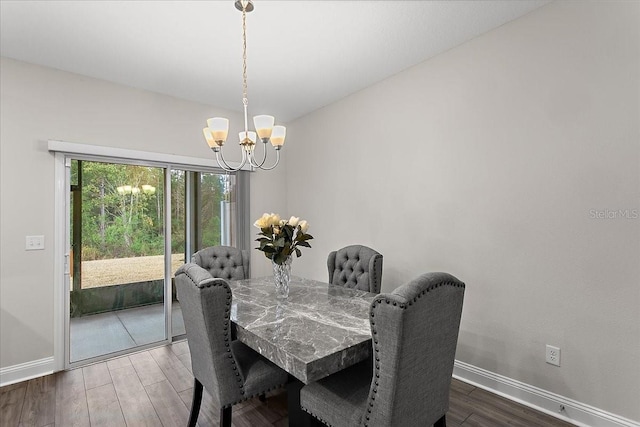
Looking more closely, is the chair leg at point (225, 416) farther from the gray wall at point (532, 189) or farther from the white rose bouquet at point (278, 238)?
the gray wall at point (532, 189)

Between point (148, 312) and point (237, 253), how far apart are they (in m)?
1.33

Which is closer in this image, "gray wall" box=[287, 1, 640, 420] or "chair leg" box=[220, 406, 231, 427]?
"chair leg" box=[220, 406, 231, 427]

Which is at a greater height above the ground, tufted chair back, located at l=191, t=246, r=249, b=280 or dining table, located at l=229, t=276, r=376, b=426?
tufted chair back, located at l=191, t=246, r=249, b=280

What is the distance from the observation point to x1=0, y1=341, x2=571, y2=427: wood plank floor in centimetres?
208

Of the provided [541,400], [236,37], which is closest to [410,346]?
[541,400]

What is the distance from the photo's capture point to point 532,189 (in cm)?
223

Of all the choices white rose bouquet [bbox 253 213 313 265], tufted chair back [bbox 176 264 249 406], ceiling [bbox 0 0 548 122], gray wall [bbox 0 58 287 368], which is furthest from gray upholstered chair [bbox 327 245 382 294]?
gray wall [bbox 0 58 287 368]

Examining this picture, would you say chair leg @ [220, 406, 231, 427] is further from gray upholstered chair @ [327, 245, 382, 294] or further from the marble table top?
gray upholstered chair @ [327, 245, 382, 294]

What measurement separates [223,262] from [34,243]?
1629mm

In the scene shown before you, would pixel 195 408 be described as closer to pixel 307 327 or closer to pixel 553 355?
pixel 307 327

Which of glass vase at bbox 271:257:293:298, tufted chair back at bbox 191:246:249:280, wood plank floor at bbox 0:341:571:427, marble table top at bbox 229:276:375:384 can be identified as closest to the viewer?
marble table top at bbox 229:276:375:384

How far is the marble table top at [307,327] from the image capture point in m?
1.29

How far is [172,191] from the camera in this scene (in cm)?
366

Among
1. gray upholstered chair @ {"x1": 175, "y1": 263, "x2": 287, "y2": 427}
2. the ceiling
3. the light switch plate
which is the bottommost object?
gray upholstered chair @ {"x1": 175, "y1": 263, "x2": 287, "y2": 427}
